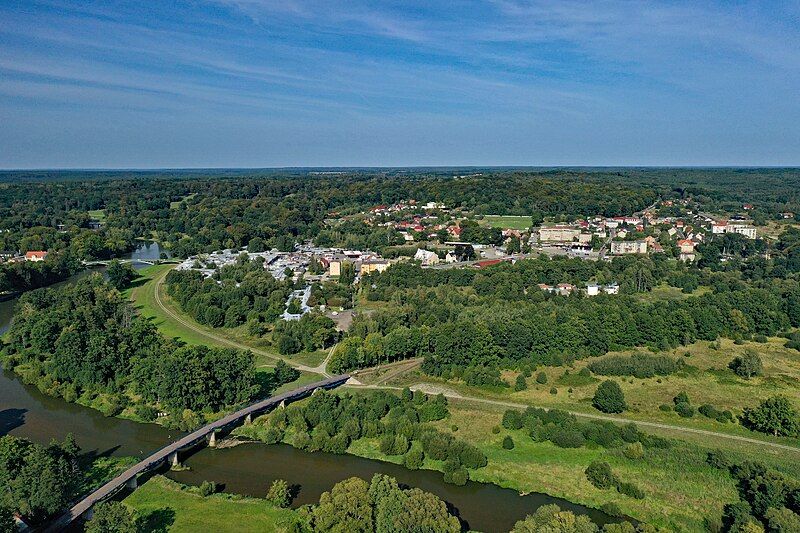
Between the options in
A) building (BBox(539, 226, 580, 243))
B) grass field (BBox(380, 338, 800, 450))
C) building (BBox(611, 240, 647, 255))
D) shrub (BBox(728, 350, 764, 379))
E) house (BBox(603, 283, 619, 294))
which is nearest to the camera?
grass field (BBox(380, 338, 800, 450))

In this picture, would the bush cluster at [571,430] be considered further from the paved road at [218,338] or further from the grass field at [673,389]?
the paved road at [218,338]

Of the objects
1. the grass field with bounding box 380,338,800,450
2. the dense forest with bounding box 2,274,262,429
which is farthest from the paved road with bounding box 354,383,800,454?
the dense forest with bounding box 2,274,262,429

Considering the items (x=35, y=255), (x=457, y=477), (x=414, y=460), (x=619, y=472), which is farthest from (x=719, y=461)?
(x=35, y=255)

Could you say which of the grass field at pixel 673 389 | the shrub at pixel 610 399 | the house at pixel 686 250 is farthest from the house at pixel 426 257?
the shrub at pixel 610 399

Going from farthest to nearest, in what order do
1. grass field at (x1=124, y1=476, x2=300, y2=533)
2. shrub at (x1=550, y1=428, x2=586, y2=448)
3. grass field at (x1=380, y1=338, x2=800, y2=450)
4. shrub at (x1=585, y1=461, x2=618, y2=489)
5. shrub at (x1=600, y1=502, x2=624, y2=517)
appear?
grass field at (x1=380, y1=338, x2=800, y2=450), shrub at (x1=550, y1=428, x2=586, y2=448), shrub at (x1=585, y1=461, x2=618, y2=489), shrub at (x1=600, y1=502, x2=624, y2=517), grass field at (x1=124, y1=476, x2=300, y2=533)

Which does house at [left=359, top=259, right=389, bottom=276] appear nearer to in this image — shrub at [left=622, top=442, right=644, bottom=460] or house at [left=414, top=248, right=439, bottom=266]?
house at [left=414, top=248, right=439, bottom=266]

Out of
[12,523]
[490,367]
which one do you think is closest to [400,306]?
[490,367]

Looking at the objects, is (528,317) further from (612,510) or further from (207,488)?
(207,488)
